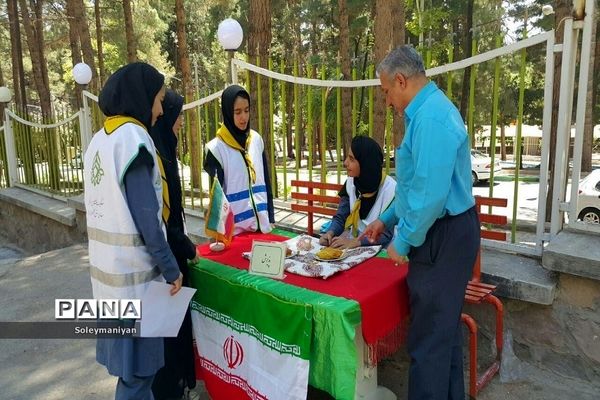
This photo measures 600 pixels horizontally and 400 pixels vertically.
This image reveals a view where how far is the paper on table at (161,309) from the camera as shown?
6.57 feet

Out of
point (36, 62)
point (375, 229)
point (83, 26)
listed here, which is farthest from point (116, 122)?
point (36, 62)

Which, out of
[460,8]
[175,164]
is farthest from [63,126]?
[460,8]

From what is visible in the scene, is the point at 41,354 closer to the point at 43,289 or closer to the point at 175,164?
the point at 43,289

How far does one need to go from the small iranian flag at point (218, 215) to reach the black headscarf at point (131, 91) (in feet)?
2.45

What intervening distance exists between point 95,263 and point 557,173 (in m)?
2.54

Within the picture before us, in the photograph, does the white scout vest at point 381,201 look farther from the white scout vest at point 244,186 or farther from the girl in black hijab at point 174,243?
the girl in black hijab at point 174,243

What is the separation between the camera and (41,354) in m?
3.17

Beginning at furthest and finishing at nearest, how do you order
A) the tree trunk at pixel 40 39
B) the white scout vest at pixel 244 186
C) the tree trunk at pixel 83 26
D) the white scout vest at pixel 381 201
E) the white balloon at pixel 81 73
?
1. the tree trunk at pixel 40 39
2. the tree trunk at pixel 83 26
3. the white balloon at pixel 81 73
4. the white scout vest at pixel 244 186
5. the white scout vest at pixel 381 201

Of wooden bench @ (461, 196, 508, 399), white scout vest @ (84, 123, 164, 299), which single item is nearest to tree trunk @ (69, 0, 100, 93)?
white scout vest @ (84, 123, 164, 299)

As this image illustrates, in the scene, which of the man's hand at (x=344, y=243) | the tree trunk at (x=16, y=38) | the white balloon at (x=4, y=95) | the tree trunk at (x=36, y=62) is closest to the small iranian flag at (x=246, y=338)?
the man's hand at (x=344, y=243)

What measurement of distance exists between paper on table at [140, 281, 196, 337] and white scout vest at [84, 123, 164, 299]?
52 mm

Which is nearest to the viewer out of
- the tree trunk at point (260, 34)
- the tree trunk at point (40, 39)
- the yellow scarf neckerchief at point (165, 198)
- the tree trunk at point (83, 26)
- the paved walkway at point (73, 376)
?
the yellow scarf neckerchief at point (165, 198)

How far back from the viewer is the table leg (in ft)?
6.52

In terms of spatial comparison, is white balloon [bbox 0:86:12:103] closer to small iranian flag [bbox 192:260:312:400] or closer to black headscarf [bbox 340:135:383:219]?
small iranian flag [bbox 192:260:312:400]
